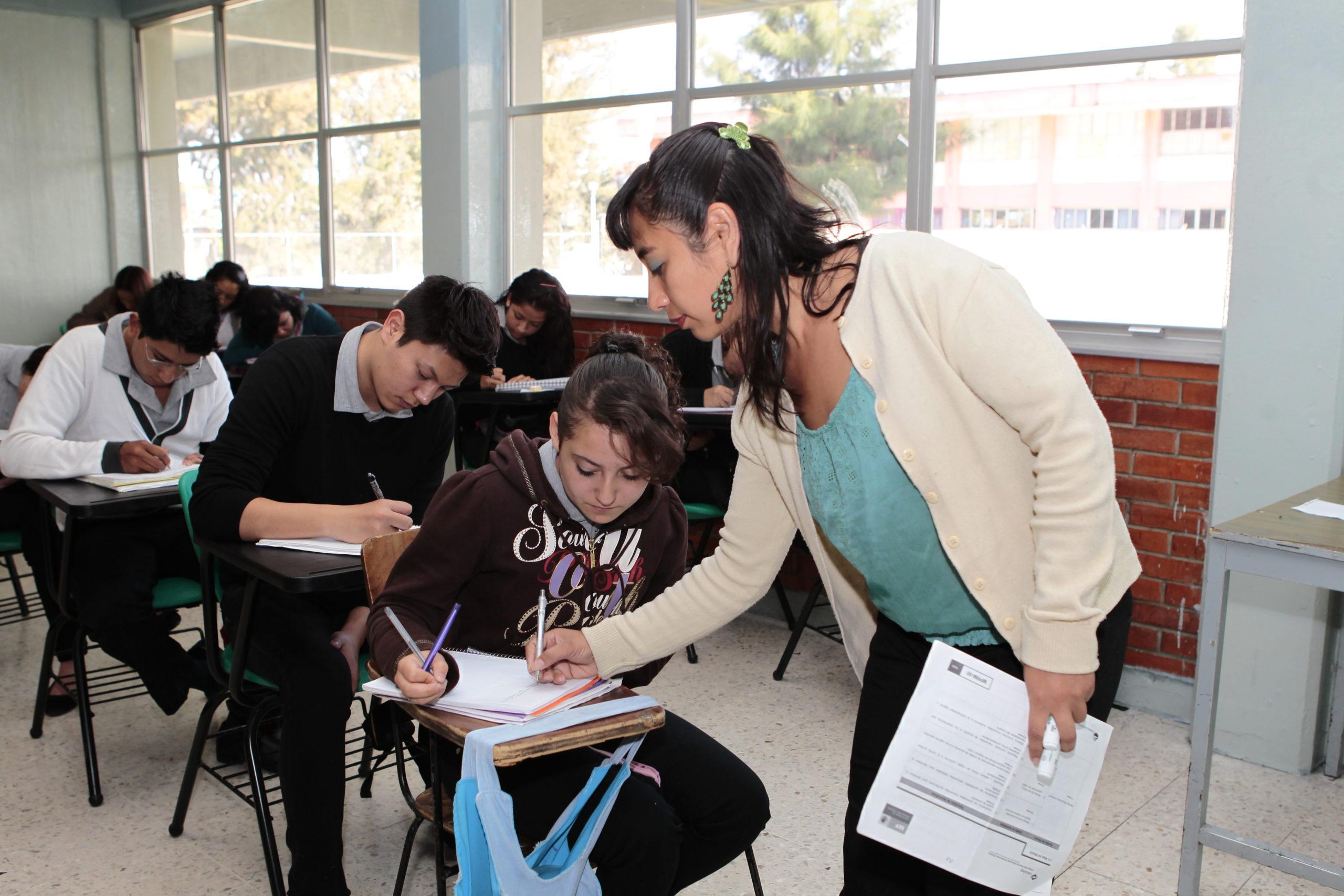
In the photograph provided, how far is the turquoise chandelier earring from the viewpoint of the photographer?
1.14 m

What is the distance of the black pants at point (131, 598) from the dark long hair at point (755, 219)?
1.85m

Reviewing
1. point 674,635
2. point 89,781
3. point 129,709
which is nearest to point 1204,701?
point 674,635

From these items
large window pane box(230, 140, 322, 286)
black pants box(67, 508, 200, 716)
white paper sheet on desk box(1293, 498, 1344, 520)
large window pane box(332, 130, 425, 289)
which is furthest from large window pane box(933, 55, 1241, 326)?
large window pane box(230, 140, 322, 286)

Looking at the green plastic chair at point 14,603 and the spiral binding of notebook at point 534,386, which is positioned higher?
the spiral binding of notebook at point 534,386

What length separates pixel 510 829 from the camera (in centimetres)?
121

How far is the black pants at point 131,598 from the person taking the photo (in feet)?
8.05

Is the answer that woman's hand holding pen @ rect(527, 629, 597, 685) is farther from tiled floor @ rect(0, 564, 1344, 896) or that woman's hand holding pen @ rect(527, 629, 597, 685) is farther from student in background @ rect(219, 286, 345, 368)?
student in background @ rect(219, 286, 345, 368)

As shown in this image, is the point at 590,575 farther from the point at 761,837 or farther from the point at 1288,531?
the point at 1288,531

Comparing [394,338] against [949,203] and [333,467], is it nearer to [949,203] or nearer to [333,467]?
[333,467]

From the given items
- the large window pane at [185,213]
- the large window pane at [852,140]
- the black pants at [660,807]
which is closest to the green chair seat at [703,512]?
the large window pane at [852,140]

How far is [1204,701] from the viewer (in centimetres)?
203

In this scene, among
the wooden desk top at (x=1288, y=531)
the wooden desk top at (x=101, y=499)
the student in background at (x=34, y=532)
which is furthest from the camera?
the student in background at (x=34, y=532)

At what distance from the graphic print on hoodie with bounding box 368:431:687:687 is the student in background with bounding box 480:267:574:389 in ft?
8.75

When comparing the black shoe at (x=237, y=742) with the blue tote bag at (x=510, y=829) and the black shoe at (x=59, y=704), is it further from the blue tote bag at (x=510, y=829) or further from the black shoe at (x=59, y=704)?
the blue tote bag at (x=510, y=829)
